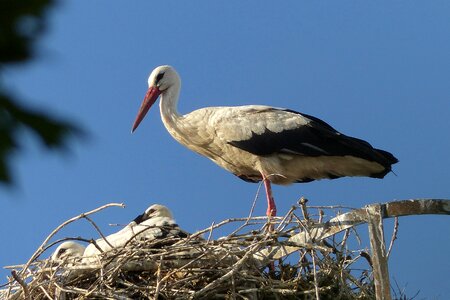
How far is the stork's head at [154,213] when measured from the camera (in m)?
5.16

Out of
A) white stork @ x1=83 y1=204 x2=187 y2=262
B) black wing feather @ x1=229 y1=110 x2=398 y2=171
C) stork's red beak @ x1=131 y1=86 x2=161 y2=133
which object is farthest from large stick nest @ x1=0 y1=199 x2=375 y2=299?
stork's red beak @ x1=131 y1=86 x2=161 y2=133

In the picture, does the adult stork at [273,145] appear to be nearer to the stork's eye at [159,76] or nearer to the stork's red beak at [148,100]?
the stork's red beak at [148,100]

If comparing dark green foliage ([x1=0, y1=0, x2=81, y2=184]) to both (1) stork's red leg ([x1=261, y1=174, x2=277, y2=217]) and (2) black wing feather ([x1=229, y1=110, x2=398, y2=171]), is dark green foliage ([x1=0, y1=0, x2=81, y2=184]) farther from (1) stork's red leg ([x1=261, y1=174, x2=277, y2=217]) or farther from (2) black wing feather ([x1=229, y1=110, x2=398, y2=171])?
(1) stork's red leg ([x1=261, y1=174, x2=277, y2=217])

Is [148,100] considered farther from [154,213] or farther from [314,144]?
[154,213]

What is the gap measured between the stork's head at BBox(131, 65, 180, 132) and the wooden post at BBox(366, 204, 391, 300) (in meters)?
3.89

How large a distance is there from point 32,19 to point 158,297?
349 centimetres

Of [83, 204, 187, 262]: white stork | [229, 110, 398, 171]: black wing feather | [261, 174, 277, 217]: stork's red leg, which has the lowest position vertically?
[83, 204, 187, 262]: white stork

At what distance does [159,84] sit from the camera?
23.4 feet

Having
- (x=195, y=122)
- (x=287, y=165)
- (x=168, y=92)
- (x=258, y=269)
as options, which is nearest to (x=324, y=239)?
(x=258, y=269)

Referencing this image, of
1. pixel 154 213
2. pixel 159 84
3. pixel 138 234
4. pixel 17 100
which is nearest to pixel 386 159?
pixel 154 213

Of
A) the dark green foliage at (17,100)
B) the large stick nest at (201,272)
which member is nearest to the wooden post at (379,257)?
the large stick nest at (201,272)

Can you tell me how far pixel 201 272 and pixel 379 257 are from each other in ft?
3.30

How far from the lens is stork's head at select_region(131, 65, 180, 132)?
7.13m

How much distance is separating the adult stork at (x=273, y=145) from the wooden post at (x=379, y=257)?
2377 millimetres
